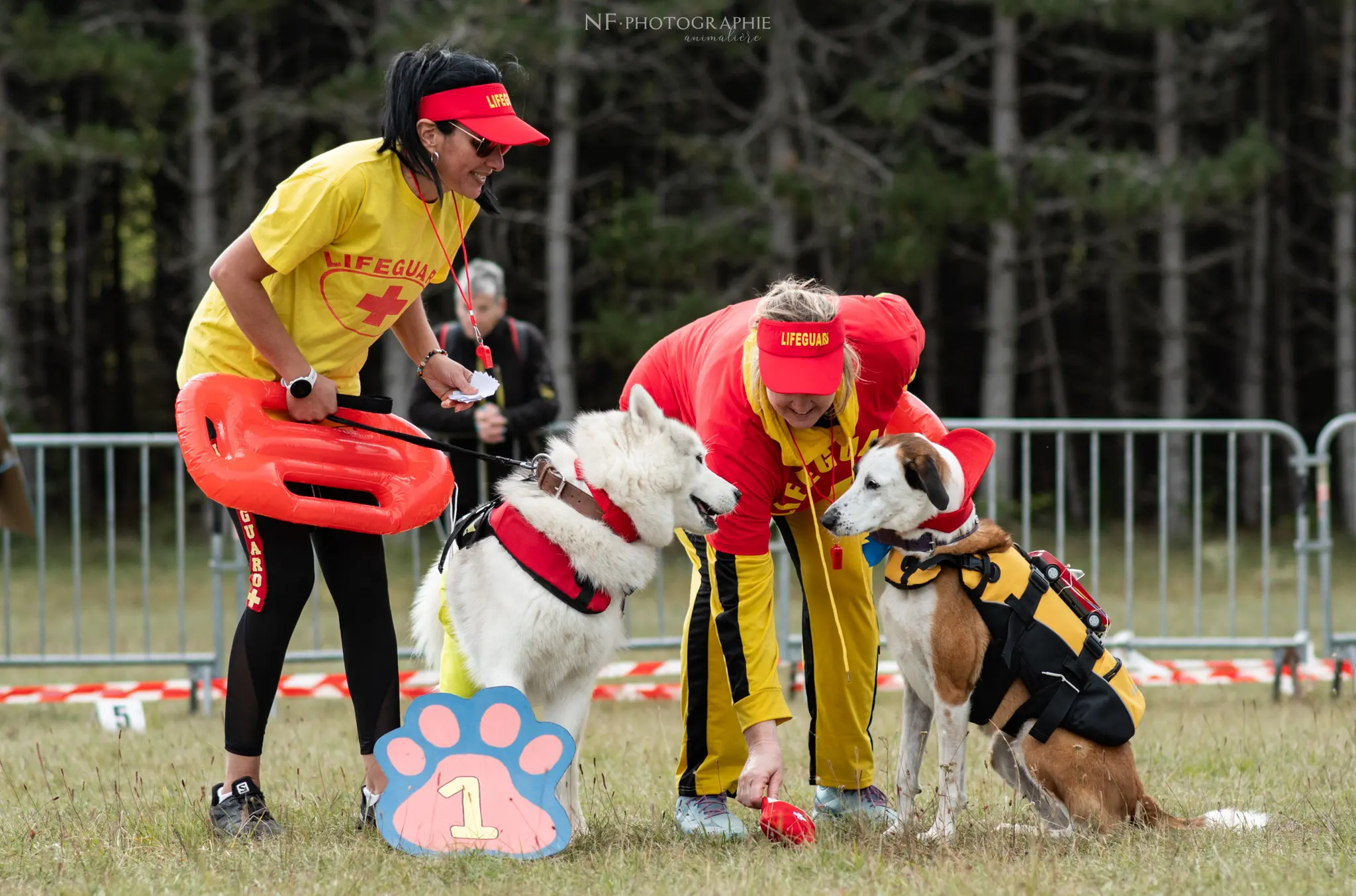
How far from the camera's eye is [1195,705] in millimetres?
6539

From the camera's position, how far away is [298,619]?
3557 millimetres

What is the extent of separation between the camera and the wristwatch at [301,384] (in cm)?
337

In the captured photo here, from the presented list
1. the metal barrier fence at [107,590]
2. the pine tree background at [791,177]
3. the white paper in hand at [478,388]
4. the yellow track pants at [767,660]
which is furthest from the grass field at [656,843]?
the pine tree background at [791,177]

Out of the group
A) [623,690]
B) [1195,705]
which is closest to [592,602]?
[623,690]

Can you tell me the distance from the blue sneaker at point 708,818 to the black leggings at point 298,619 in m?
0.87

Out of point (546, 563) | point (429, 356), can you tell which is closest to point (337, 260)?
point (429, 356)

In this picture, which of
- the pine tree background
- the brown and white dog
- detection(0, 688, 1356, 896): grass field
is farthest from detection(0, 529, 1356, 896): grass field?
the pine tree background

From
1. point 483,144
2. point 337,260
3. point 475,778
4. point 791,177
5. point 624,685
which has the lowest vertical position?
point 624,685

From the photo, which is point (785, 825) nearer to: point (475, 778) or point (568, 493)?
point (475, 778)

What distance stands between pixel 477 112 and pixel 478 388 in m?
0.89

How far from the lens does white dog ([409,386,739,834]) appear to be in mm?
3398

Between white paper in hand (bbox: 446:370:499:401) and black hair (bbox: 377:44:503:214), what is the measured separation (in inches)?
26.0

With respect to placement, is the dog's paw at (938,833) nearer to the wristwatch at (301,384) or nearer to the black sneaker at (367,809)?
the black sneaker at (367,809)

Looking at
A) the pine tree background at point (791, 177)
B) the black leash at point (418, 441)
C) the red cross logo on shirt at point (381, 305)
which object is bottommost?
the black leash at point (418, 441)
